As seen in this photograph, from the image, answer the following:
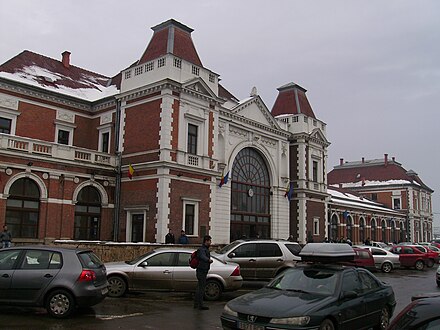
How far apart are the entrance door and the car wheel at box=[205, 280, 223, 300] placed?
13596 mm

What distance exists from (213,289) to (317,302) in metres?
6.25

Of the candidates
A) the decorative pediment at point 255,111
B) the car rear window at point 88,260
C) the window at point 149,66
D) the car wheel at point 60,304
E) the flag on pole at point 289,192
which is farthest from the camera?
the flag on pole at point 289,192

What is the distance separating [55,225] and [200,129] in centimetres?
1037

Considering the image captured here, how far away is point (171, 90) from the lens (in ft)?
90.3

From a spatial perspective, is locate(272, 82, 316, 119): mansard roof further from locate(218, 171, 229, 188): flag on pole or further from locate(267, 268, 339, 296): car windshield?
locate(267, 268, 339, 296): car windshield

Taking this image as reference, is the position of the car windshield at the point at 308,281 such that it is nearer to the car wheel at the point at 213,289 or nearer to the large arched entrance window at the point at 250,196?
the car wheel at the point at 213,289

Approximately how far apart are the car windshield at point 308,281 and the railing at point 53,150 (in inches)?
750

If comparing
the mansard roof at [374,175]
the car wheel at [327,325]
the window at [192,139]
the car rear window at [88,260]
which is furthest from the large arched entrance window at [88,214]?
the mansard roof at [374,175]

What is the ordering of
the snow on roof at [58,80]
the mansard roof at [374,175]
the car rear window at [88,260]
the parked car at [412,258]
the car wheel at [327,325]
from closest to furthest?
the car wheel at [327,325], the car rear window at [88,260], the parked car at [412,258], the snow on roof at [58,80], the mansard roof at [374,175]

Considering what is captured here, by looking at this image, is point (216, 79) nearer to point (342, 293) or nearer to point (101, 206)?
point (101, 206)

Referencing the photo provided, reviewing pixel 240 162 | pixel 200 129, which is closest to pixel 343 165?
pixel 240 162

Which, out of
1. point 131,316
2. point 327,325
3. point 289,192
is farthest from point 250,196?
point 327,325

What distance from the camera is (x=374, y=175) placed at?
8212cm

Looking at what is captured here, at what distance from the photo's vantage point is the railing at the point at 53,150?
24.2 metres
